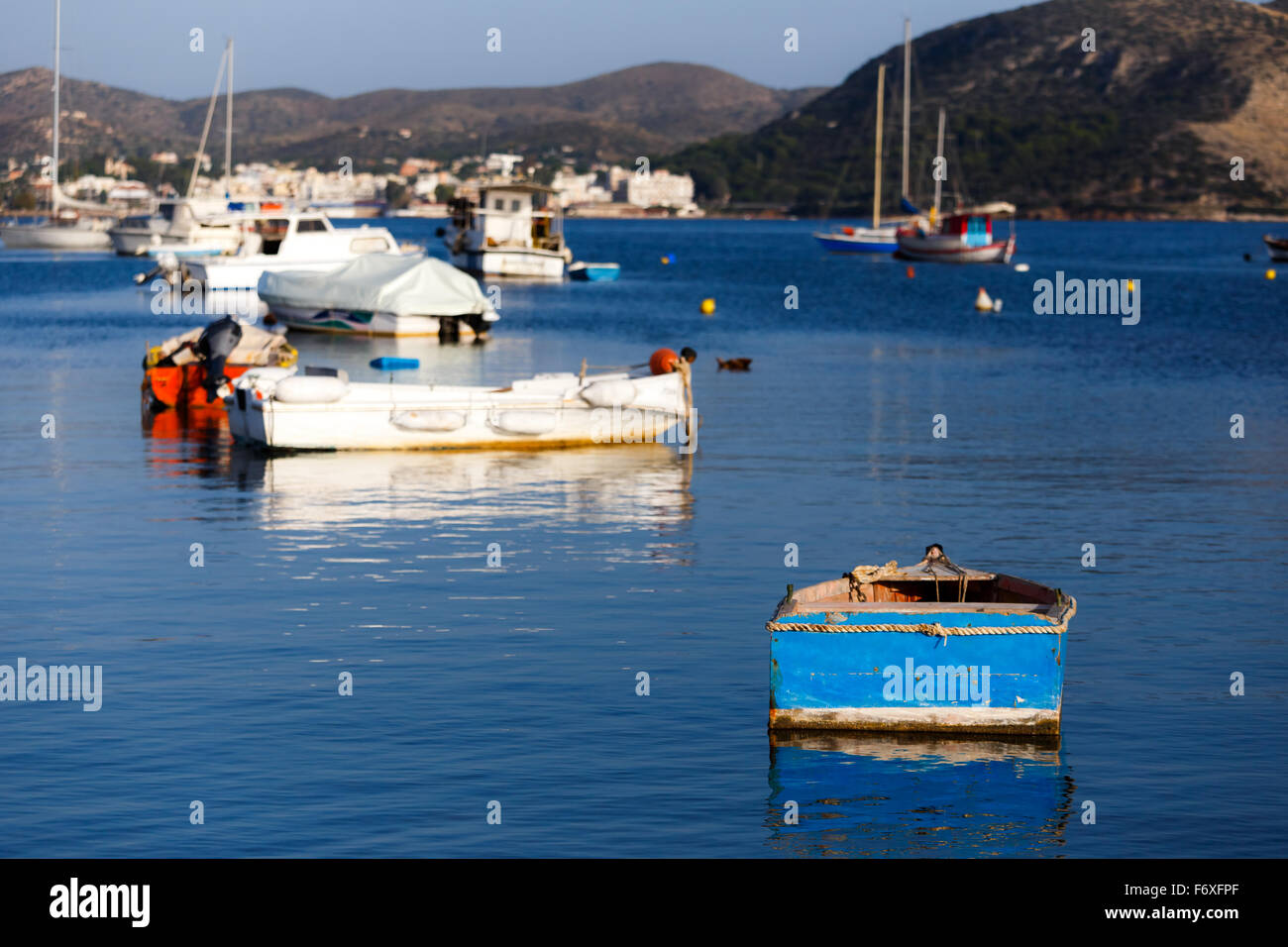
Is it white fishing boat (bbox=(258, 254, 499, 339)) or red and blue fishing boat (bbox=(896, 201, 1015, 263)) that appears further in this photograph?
red and blue fishing boat (bbox=(896, 201, 1015, 263))

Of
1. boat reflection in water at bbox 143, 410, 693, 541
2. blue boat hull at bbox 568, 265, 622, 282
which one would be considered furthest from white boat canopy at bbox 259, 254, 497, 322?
blue boat hull at bbox 568, 265, 622, 282

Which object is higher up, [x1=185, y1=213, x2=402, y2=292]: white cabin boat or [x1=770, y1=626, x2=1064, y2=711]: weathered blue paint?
[x1=185, y1=213, x2=402, y2=292]: white cabin boat

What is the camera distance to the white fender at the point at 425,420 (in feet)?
93.9

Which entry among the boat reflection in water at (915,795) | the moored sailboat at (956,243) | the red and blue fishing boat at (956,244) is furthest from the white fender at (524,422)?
the red and blue fishing boat at (956,244)

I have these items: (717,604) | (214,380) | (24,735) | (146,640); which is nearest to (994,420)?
(214,380)

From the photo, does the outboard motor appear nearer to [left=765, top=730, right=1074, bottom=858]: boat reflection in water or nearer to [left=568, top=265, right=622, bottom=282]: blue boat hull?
[left=765, top=730, right=1074, bottom=858]: boat reflection in water

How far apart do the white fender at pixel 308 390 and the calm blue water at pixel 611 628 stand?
3.73 feet

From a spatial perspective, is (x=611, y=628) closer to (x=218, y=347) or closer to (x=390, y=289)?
(x=218, y=347)

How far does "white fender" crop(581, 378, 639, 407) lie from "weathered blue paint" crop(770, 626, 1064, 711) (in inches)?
657

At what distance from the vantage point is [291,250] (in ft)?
212

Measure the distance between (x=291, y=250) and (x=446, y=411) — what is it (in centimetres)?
3801

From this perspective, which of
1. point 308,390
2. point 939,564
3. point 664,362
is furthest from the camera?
point 664,362

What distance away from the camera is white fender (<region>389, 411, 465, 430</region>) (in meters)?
28.6

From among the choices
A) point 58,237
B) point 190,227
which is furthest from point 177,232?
point 58,237
